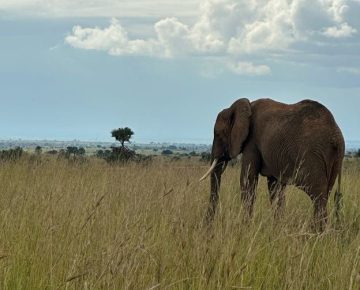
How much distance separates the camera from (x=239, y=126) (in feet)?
28.6

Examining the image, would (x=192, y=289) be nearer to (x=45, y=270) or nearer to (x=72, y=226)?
(x=45, y=270)

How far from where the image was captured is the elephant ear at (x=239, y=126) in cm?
866

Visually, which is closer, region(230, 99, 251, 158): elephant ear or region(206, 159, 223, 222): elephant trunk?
region(206, 159, 223, 222): elephant trunk

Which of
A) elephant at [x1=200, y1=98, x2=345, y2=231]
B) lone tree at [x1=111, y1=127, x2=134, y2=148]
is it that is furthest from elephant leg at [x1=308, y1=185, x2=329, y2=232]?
lone tree at [x1=111, y1=127, x2=134, y2=148]

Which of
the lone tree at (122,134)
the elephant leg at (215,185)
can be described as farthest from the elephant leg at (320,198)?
the lone tree at (122,134)

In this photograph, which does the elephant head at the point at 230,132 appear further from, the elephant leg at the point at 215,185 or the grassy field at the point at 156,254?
the grassy field at the point at 156,254

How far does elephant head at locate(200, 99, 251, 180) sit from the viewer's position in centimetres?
869

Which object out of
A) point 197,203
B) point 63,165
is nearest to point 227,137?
point 197,203

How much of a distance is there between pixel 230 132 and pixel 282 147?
4.59ft

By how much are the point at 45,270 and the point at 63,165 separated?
6924 millimetres

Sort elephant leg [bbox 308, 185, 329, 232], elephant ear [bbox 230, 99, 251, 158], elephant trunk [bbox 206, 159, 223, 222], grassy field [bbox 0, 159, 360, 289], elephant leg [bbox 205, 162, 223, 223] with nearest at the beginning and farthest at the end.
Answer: grassy field [bbox 0, 159, 360, 289]
elephant leg [bbox 308, 185, 329, 232]
elephant leg [bbox 205, 162, 223, 223]
elephant trunk [bbox 206, 159, 223, 222]
elephant ear [bbox 230, 99, 251, 158]

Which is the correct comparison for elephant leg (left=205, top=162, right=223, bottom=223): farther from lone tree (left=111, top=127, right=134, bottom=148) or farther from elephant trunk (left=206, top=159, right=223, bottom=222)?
lone tree (left=111, top=127, right=134, bottom=148)

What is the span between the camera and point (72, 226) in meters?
4.68

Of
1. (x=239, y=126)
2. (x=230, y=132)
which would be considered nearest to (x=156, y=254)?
(x=239, y=126)
